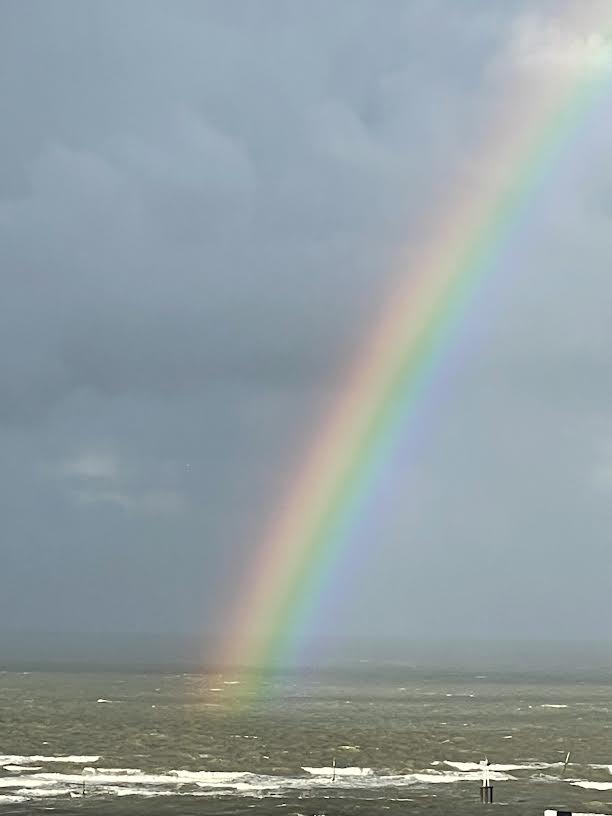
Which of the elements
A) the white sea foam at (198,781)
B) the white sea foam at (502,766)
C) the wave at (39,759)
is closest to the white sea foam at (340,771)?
the white sea foam at (198,781)

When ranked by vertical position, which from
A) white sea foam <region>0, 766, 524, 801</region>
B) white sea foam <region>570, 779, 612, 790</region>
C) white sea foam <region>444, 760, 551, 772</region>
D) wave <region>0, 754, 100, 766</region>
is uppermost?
white sea foam <region>444, 760, 551, 772</region>

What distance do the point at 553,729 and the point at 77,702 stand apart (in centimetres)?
6263

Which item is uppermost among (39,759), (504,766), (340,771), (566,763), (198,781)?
(566,763)

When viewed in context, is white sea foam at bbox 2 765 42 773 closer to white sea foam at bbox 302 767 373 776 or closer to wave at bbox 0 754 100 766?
wave at bbox 0 754 100 766

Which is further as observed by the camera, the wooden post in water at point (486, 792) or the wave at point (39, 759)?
the wave at point (39, 759)

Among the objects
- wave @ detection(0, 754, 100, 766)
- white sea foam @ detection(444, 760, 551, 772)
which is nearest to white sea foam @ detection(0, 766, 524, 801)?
white sea foam @ detection(444, 760, 551, 772)

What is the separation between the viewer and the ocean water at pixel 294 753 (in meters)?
67.3

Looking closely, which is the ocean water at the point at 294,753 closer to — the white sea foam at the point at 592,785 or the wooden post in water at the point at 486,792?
the white sea foam at the point at 592,785

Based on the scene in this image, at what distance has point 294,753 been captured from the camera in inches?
3533

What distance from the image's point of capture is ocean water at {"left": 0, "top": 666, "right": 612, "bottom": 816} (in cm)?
6731

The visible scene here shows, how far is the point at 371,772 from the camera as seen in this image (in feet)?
262

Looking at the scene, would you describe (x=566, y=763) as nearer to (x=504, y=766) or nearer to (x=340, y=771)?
(x=504, y=766)

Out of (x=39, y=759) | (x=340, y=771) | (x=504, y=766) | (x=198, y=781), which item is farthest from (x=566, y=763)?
(x=39, y=759)

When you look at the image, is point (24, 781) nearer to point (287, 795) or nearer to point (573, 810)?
point (287, 795)
